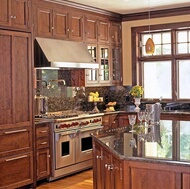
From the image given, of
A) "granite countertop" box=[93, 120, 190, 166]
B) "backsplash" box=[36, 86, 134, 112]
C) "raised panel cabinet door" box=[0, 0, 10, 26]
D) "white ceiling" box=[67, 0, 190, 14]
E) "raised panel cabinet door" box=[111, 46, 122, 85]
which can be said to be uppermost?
"white ceiling" box=[67, 0, 190, 14]

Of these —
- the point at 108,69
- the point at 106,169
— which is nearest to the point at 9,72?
the point at 106,169

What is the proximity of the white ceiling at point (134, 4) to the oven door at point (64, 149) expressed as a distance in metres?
2.26

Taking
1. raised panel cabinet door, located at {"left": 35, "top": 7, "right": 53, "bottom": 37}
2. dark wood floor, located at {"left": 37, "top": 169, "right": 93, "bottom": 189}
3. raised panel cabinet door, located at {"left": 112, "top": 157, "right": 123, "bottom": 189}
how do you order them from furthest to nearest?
raised panel cabinet door, located at {"left": 35, "top": 7, "right": 53, "bottom": 37}, dark wood floor, located at {"left": 37, "top": 169, "right": 93, "bottom": 189}, raised panel cabinet door, located at {"left": 112, "top": 157, "right": 123, "bottom": 189}

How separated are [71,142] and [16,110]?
1.28 meters

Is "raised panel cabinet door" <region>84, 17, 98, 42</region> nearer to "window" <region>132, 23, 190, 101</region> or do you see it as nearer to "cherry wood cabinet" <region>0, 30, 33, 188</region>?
"window" <region>132, 23, 190, 101</region>

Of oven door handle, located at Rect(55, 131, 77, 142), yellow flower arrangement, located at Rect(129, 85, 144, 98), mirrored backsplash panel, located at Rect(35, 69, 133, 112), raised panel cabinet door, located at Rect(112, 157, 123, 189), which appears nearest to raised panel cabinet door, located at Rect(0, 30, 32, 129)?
oven door handle, located at Rect(55, 131, 77, 142)

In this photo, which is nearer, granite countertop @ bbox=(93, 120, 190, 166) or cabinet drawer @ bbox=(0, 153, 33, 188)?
granite countertop @ bbox=(93, 120, 190, 166)

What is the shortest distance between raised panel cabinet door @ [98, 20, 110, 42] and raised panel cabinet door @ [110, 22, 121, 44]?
15cm

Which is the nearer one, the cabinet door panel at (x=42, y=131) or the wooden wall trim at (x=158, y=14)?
the cabinet door panel at (x=42, y=131)

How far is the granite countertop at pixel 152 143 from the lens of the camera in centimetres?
295

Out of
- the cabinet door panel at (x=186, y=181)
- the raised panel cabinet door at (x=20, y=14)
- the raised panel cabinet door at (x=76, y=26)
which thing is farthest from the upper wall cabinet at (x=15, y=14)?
the cabinet door panel at (x=186, y=181)

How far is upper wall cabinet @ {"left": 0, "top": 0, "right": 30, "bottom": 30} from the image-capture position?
5180 mm

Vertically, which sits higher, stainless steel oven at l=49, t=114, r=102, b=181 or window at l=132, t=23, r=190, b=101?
window at l=132, t=23, r=190, b=101

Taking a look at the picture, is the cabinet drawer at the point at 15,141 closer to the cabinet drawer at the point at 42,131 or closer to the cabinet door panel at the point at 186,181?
the cabinet drawer at the point at 42,131
